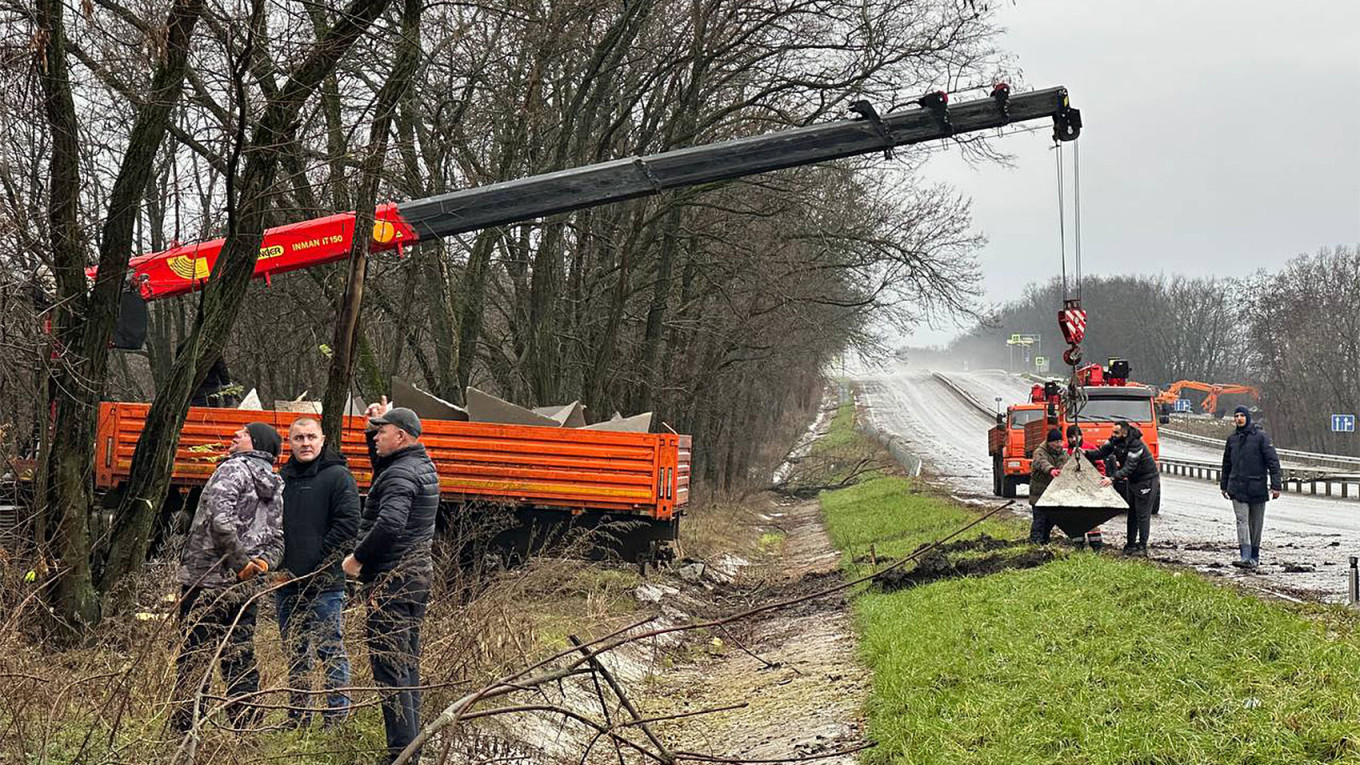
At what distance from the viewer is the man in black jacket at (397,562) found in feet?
23.2

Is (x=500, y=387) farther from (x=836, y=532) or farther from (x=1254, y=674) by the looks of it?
(x=1254, y=674)

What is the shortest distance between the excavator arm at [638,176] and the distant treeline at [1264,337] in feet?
43.2

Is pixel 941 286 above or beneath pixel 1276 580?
above

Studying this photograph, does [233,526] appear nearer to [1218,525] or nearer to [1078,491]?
[1078,491]

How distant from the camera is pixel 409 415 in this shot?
293 inches

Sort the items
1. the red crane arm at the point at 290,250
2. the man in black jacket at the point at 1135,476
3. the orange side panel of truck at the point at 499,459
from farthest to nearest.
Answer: the man in black jacket at the point at 1135,476 → the orange side panel of truck at the point at 499,459 → the red crane arm at the point at 290,250

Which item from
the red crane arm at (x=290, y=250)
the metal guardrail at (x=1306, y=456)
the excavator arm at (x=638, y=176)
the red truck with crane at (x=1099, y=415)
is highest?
the excavator arm at (x=638, y=176)

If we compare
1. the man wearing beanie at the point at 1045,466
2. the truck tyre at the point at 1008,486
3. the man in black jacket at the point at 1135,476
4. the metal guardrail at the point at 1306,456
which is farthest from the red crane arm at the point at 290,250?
the metal guardrail at the point at 1306,456

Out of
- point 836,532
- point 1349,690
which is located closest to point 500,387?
point 836,532

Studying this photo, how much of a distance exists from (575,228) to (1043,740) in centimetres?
1724

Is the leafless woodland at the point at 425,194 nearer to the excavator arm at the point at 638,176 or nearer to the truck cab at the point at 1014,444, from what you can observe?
the excavator arm at the point at 638,176

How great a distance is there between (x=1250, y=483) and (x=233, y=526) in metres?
11.5

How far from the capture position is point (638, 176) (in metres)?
14.7

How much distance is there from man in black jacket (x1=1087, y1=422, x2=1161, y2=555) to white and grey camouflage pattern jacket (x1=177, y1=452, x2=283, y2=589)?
36.8 ft
